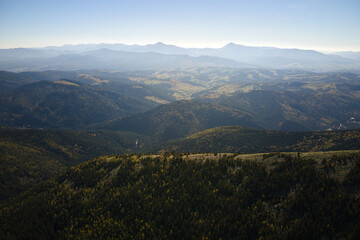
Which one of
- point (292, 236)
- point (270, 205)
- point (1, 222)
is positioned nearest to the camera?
point (292, 236)

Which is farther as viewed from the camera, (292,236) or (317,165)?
(317,165)

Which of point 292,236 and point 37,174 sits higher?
point 292,236

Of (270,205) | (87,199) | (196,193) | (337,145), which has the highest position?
(270,205)

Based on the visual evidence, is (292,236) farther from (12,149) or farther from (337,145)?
(12,149)

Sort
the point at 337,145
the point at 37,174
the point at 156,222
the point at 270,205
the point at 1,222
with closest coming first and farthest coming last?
1. the point at 270,205
2. the point at 156,222
3. the point at 1,222
4. the point at 337,145
5. the point at 37,174

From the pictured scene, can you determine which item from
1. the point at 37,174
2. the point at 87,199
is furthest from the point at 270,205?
the point at 37,174

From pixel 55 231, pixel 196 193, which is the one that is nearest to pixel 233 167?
pixel 196 193
